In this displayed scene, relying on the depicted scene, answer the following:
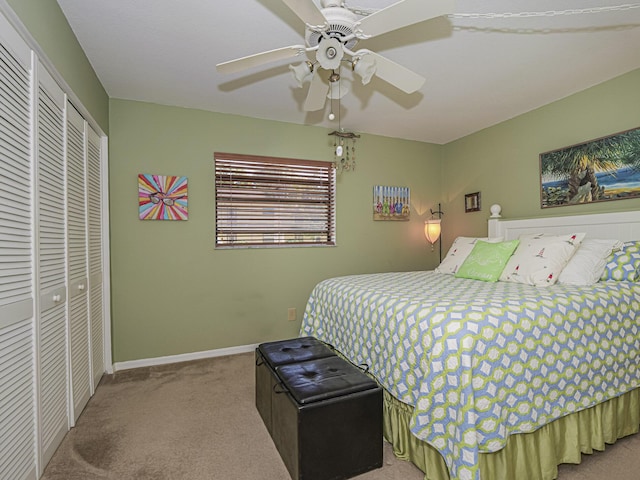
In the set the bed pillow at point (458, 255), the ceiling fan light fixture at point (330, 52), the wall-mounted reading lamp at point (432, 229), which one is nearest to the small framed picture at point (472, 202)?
the wall-mounted reading lamp at point (432, 229)

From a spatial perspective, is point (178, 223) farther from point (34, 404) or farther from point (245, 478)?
point (245, 478)

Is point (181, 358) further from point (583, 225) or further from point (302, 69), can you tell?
point (583, 225)

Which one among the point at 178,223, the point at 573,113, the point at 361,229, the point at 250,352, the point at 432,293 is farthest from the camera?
the point at 361,229

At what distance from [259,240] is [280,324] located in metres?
0.93

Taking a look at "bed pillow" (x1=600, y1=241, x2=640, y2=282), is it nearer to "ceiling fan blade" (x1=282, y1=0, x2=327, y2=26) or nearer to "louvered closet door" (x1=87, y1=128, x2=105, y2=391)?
"ceiling fan blade" (x1=282, y1=0, x2=327, y2=26)

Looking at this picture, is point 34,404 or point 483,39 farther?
point 483,39

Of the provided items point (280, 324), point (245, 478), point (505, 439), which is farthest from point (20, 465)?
point (280, 324)

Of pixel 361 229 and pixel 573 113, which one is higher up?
pixel 573 113

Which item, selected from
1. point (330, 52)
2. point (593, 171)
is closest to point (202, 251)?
point (330, 52)

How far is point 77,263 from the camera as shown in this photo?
7.14 feet

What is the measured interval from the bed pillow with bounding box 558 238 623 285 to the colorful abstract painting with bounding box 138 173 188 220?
3158 millimetres

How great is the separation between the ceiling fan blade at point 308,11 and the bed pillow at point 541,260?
2.10 meters

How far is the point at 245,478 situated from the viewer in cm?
161

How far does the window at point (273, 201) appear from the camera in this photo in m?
3.38
